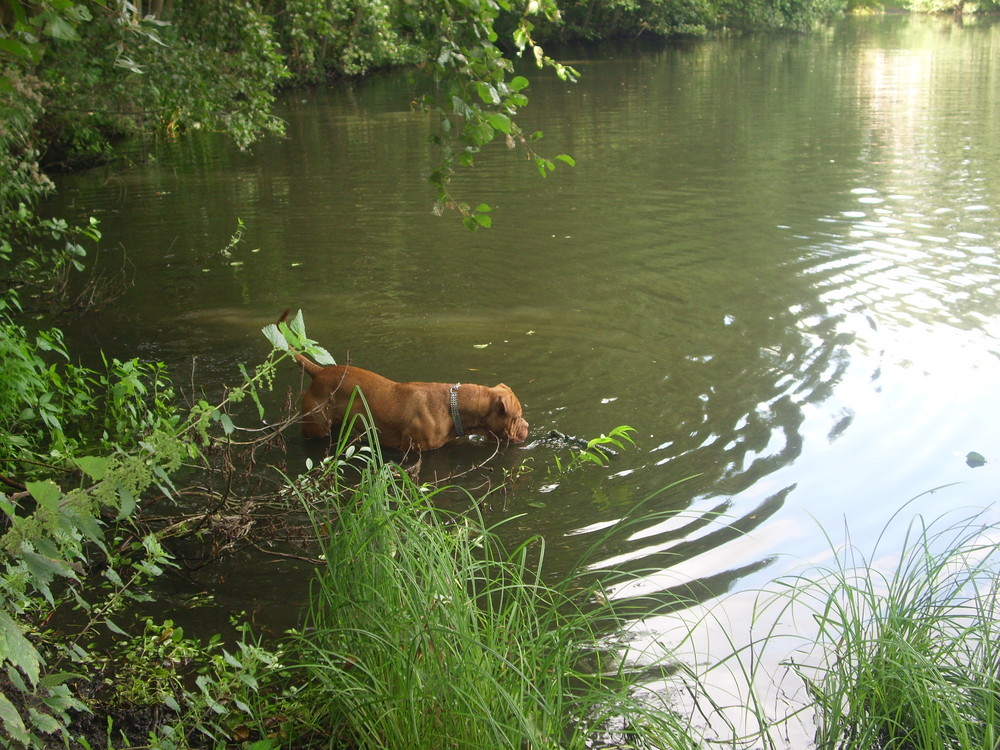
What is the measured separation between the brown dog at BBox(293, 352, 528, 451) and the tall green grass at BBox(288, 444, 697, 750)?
2435mm

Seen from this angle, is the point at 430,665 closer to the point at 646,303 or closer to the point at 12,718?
the point at 12,718

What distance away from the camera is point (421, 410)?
6.09m

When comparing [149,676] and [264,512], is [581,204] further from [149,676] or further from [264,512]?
[149,676]

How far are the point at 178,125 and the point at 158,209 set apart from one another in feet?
25.2

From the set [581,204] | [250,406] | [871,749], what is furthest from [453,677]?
[581,204]

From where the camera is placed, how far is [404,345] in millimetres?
8086

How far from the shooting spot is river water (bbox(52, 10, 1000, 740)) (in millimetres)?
5562

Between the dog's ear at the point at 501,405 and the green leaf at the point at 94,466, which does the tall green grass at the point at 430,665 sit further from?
the dog's ear at the point at 501,405

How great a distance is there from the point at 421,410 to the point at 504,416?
53 cm

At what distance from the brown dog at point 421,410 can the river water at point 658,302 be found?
22 cm

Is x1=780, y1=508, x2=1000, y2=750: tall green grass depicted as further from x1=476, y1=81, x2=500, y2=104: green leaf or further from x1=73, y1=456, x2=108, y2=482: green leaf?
x1=476, y1=81, x2=500, y2=104: green leaf

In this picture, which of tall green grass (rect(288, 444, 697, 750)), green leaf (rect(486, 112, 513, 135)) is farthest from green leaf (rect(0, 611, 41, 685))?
green leaf (rect(486, 112, 513, 135))

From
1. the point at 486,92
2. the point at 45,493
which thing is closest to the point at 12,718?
the point at 45,493

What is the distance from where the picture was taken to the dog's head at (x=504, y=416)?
6039 millimetres
